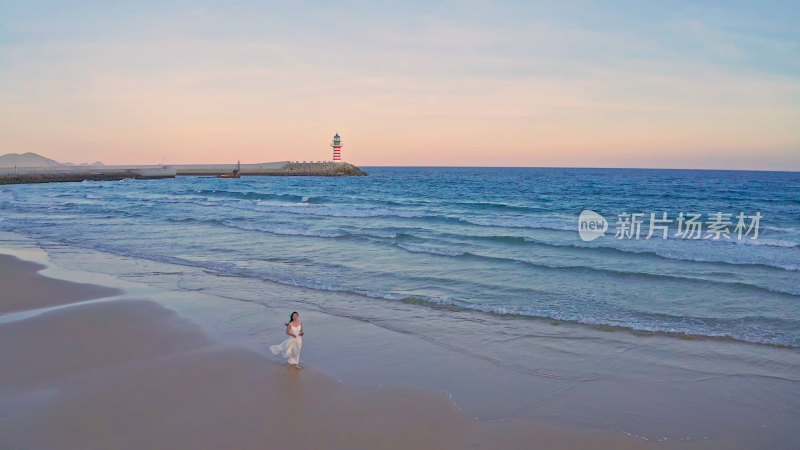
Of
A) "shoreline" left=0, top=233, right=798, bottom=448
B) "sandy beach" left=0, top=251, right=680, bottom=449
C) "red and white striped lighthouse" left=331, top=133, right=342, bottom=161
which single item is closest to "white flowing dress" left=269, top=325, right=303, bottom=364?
"sandy beach" left=0, top=251, right=680, bottom=449

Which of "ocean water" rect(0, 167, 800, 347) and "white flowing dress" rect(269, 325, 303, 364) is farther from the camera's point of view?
"ocean water" rect(0, 167, 800, 347)

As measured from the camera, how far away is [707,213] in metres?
32.3

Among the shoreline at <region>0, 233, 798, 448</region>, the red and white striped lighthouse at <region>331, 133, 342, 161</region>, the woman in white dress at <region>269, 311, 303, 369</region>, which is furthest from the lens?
the red and white striped lighthouse at <region>331, 133, 342, 161</region>

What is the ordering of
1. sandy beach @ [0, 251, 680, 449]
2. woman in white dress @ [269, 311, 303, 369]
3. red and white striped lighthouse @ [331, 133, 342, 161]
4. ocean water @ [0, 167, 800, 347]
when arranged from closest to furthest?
sandy beach @ [0, 251, 680, 449] → woman in white dress @ [269, 311, 303, 369] → ocean water @ [0, 167, 800, 347] → red and white striped lighthouse @ [331, 133, 342, 161]

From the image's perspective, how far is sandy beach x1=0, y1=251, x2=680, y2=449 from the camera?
5422 millimetres

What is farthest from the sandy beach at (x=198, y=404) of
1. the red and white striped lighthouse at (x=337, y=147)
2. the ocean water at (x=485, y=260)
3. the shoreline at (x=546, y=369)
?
the red and white striped lighthouse at (x=337, y=147)

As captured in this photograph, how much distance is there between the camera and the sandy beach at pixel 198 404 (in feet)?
17.8

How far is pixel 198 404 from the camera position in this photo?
6.15m

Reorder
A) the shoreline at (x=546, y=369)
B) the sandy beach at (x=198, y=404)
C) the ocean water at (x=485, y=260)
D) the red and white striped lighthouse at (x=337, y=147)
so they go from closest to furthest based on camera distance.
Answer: the sandy beach at (x=198, y=404), the shoreline at (x=546, y=369), the ocean water at (x=485, y=260), the red and white striped lighthouse at (x=337, y=147)

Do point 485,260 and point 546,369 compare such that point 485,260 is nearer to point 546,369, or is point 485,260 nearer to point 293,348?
point 546,369

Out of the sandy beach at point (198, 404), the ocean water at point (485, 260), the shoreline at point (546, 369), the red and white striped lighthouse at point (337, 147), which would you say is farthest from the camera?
the red and white striped lighthouse at point (337, 147)

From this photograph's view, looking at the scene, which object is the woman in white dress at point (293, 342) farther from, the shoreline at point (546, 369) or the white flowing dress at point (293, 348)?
the shoreline at point (546, 369)

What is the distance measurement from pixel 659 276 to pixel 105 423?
1286cm

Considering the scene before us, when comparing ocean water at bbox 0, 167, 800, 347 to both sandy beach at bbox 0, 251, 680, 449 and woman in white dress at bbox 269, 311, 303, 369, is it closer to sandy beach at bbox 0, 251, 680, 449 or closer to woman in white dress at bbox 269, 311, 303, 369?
woman in white dress at bbox 269, 311, 303, 369
